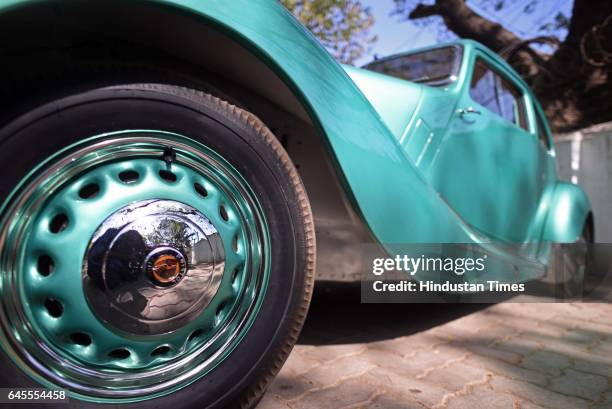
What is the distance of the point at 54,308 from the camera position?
3.43ft

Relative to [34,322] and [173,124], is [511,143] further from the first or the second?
[34,322]

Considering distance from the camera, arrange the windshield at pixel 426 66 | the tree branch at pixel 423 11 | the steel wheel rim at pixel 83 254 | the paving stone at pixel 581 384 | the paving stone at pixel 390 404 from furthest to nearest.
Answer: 1. the tree branch at pixel 423 11
2. the windshield at pixel 426 66
3. the paving stone at pixel 581 384
4. the paving stone at pixel 390 404
5. the steel wheel rim at pixel 83 254

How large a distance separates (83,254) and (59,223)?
0.12m

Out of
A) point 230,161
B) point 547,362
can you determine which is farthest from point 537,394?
point 230,161

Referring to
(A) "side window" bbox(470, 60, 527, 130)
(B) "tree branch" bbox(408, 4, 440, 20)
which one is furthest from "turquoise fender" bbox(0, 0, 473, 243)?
(B) "tree branch" bbox(408, 4, 440, 20)

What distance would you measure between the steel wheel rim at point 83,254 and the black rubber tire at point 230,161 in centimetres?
3

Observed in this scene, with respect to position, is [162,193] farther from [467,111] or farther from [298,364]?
[467,111]

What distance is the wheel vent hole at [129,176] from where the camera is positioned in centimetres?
112

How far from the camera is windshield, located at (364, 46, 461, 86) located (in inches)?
94.5

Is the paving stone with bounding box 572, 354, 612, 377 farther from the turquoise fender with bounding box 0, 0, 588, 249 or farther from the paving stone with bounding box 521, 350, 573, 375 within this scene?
the turquoise fender with bounding box 0, 0, 588, 249

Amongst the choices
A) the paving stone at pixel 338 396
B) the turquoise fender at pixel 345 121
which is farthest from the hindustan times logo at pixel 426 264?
the paving stone at pixel 338 396

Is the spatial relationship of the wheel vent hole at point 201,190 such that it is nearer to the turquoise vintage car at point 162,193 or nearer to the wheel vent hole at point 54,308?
the turquoise vintage car at point 162,193

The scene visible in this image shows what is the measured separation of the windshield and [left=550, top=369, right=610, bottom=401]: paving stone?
1527 mm

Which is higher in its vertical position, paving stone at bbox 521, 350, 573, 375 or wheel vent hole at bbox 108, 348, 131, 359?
wheel vent hole at bbox 108, 348, 131, 359
